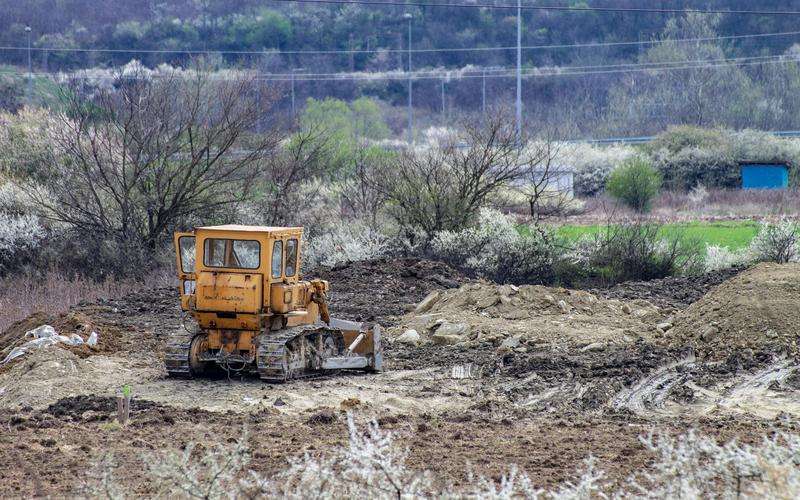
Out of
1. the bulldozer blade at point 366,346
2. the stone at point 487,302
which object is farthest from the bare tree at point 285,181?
the bulldozer blade at point 366,346

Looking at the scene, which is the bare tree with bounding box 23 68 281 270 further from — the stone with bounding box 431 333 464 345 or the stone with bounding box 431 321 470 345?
the stone with bounding box 431 333 464 345

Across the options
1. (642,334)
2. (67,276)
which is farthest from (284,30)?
(642,334)

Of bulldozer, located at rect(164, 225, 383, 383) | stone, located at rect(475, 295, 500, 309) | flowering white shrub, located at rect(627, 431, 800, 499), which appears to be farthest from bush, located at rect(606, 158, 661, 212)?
flowering white shrub, located at rect(627, 431, 800, 499)

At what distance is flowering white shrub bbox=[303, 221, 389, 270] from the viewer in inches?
1146

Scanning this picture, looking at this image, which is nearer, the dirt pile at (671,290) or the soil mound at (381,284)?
the soil mound at (381,284)

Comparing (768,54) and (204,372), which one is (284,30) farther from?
(204,372)

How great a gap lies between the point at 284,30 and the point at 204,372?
7403 cm

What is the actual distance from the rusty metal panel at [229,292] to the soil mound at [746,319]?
6798 mm

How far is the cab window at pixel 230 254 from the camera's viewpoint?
13938mm

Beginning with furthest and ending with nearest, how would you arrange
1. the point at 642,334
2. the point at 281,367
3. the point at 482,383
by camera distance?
the point at 642,334, the point at 482,383, the point at 281,367

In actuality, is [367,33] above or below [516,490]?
above

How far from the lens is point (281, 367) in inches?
539

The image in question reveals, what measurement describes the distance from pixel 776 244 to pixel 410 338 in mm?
13304

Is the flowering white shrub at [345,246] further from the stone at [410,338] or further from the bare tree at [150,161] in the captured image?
the stone at [410,338]
